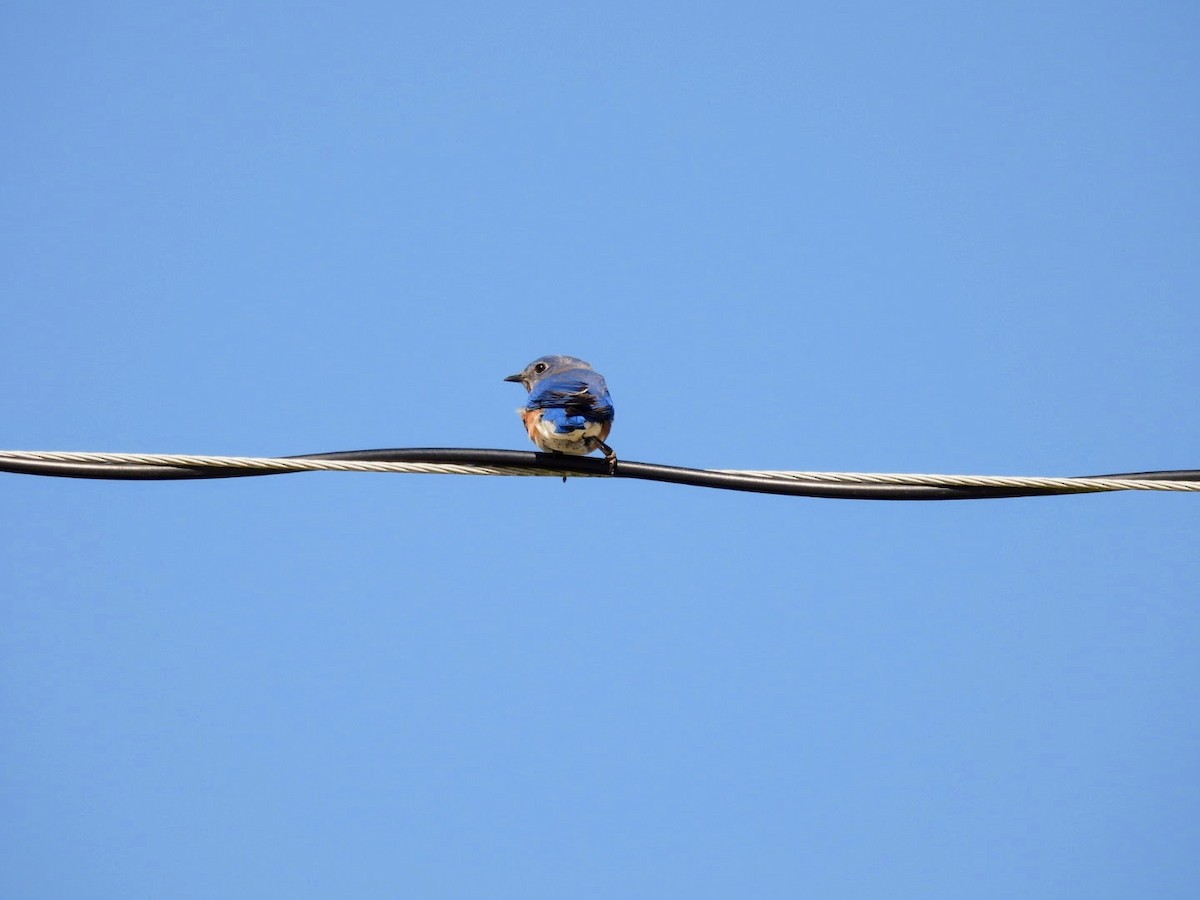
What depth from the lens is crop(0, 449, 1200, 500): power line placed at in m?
5.71

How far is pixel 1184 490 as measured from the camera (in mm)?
5848

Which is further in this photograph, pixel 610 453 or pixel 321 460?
pixel 610 453

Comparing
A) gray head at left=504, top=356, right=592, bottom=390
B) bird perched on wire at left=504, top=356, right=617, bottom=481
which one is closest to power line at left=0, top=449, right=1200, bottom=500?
bird perched on wire at left=504, top=356, right=617, bottom=481

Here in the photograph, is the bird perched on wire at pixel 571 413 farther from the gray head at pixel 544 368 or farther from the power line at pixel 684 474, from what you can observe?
the power line at pixel 684 474

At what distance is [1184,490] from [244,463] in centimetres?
383

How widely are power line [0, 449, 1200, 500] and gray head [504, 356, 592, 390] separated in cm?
215

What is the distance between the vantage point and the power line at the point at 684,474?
571cm

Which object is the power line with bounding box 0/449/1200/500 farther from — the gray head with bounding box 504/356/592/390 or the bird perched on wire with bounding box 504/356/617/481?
the gray head with bounding box 504/356/592/390

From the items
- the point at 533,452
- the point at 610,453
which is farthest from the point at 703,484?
the point at 610,453

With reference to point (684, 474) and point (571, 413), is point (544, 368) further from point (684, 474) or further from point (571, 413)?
point (684, 474)

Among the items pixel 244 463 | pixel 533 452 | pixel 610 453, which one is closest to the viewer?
pixel 244 463

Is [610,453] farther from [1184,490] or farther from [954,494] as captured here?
[1184,490]

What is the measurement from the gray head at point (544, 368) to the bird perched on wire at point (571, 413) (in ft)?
1.02

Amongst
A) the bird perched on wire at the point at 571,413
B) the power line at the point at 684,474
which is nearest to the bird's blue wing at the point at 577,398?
the bird perched on wire at the point at 571,413
